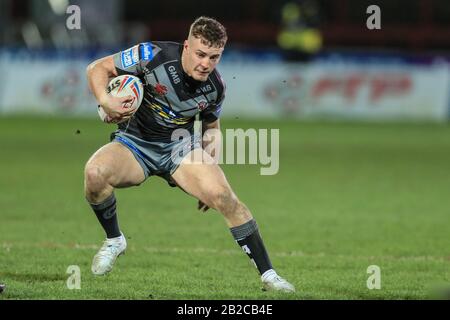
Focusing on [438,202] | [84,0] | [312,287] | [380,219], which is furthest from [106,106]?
[84,0]

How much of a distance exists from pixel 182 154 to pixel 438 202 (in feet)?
18.0

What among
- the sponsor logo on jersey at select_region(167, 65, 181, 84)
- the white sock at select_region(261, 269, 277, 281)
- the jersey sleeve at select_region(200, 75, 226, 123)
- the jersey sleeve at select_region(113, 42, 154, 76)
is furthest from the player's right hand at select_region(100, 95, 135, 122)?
the white sock at select_region(261, 269, 277, 281)

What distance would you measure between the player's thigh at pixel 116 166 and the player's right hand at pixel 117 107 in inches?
15.7

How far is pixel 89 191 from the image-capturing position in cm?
739

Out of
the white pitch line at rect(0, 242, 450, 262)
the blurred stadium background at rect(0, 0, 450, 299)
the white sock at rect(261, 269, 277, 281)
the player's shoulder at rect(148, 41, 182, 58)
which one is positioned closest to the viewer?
the white sock at rect(261, 269, 277, 281)

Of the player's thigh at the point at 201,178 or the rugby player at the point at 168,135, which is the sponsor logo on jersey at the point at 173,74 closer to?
the rugby player at the point at 168,135

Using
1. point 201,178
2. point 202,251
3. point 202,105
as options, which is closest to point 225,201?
point 201,178

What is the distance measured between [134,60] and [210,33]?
655mm

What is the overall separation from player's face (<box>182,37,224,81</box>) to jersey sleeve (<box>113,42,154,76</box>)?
0.28 metres

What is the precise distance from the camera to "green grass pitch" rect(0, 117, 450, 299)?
725cm

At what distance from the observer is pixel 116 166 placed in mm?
7316

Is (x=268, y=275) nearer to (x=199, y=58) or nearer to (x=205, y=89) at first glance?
(x=205, y=89)

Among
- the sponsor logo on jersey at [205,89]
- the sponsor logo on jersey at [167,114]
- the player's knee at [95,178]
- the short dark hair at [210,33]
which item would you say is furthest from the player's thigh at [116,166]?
the short dark hair at [210,33]

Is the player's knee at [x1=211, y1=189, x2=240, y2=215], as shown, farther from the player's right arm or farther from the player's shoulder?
the player's shoulder
